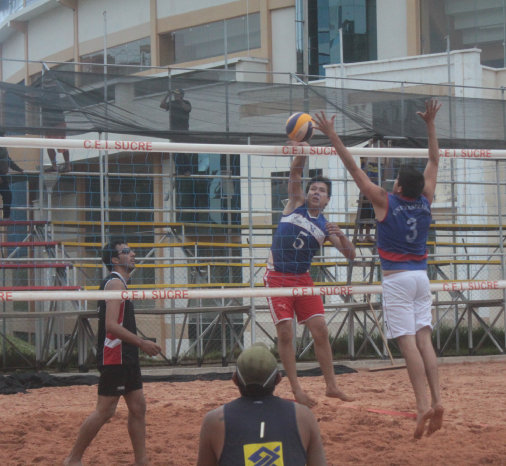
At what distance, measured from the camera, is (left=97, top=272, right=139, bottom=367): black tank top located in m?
6.47

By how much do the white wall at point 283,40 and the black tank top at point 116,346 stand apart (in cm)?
1732

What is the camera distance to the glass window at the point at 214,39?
78.8 ft

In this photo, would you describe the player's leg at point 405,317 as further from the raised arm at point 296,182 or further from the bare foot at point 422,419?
the raised arm at point 296,182

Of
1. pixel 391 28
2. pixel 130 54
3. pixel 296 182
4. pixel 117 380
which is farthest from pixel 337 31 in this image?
pixel 117 380

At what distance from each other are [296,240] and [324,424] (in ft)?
6.10

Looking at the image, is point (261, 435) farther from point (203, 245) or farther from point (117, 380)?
point (203, 245)

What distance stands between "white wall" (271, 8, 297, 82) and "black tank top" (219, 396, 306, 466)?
2013cm

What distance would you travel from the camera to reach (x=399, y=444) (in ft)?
23.3

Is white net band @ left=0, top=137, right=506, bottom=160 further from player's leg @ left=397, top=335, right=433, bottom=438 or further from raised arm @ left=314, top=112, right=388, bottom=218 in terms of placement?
player's leg @ left=397, top=335, right=433, bottom=438

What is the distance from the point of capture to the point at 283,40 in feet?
77.2

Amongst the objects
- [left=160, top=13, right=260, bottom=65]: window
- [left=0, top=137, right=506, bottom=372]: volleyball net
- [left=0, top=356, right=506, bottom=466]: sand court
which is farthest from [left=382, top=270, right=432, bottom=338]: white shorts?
[left=160, top=13, right=260, bottom=65]: window

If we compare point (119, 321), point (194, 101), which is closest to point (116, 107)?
point (194, 101)

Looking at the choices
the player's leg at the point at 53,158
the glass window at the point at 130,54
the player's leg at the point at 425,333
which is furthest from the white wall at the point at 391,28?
the player's leg at the point at 425,333

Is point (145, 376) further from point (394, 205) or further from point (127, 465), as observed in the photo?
point (394, 205)
